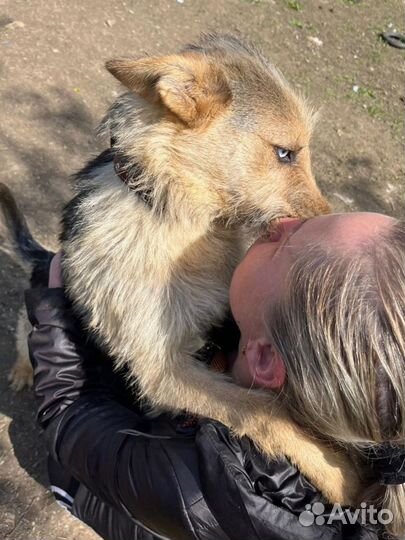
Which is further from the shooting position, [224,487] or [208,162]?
[208,162]

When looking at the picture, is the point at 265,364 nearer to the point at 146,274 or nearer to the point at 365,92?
the point at 146,274

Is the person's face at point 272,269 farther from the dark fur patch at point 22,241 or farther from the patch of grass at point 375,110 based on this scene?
the patch of grass at point 375,110

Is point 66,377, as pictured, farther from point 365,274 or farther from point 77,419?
point 365,274

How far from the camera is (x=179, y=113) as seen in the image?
2.34 metres

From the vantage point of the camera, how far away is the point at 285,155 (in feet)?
8.36

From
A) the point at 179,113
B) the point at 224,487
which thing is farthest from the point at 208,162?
the point at 224,487

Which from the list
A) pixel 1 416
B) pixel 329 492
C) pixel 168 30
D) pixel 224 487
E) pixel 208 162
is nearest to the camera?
pixel 224 487

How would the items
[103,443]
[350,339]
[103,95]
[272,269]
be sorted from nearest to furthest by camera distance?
[350,339]
[272,269]
[103,443]
[103,95]

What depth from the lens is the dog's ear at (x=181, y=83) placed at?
6.98 ft

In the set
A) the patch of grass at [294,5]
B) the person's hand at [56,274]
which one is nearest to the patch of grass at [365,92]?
the patch of grass at [294,5]

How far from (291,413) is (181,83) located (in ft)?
4.32

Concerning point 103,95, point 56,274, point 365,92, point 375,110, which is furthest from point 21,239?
point 365,92

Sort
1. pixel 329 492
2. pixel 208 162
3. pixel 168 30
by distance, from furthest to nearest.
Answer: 1. pixel 168 30
2. pixel 208 162
3. pixel 329 492

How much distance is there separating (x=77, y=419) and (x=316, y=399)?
40.4 inches
